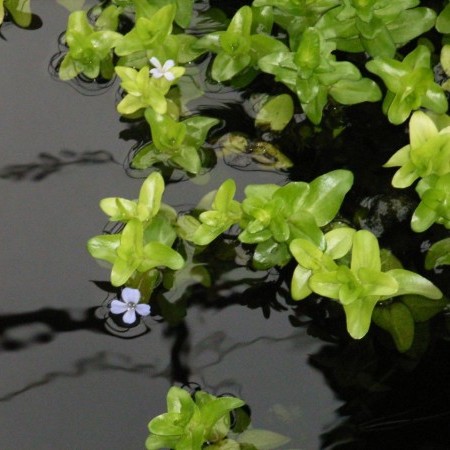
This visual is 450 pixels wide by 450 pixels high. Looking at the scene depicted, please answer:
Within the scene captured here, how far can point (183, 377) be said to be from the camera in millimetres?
1564

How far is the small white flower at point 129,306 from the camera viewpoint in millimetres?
1567

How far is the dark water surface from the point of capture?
5.04 ft

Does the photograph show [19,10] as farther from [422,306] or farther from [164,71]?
[422,306]

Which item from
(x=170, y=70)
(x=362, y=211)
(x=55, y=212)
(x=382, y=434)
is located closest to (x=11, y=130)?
(x=55, y=212)

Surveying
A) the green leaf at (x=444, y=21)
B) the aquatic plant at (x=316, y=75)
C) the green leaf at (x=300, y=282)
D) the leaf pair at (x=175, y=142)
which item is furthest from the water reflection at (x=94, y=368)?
the green leaf at (x=444, y=21)

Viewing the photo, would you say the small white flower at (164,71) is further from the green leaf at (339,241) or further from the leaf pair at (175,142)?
the green leaf at (339,241)

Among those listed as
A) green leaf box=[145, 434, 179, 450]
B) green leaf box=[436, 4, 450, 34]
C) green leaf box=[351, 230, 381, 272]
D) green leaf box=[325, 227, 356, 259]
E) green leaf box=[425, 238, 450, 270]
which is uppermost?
green leaf box=[436, 4, 450, 34]

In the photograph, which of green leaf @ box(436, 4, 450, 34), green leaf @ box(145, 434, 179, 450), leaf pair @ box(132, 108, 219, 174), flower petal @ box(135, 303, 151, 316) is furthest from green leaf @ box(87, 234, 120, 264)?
green leaf @ box(436, 4, 450, 34)

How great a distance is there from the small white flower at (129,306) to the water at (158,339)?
0.18ft

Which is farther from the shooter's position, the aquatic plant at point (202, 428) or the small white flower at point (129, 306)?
the small white flower at point (129, 306)

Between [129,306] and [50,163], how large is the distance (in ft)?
1.42

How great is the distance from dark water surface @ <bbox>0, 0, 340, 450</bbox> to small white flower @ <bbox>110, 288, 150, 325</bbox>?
0.05 m

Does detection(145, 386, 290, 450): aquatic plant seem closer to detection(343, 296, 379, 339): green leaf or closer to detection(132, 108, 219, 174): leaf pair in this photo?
detection(343, 296, 379, 339): green leaf

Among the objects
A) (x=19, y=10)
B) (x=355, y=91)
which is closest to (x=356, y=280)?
(x=355, y=91)
